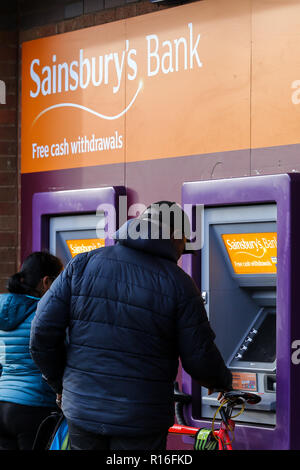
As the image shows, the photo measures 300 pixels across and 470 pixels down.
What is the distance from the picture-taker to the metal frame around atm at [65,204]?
193 inches

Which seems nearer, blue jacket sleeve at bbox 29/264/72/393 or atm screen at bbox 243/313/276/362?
blue jacket sleeve at bbox 29/264/72/393

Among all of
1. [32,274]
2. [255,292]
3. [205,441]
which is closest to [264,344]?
[255,292]

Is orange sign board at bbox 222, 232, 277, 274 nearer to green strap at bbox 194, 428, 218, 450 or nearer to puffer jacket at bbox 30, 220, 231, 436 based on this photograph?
green strap at bbox 194, 428, 218, 450

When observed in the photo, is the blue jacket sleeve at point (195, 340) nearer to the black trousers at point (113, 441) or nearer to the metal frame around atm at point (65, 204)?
the black trousers at point (113, 441)

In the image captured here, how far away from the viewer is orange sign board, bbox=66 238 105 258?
5008mm

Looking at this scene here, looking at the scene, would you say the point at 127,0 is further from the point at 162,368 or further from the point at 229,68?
the point at 162,368

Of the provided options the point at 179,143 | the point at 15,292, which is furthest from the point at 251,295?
the point at 15,292

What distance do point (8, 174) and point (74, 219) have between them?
0.82 meters

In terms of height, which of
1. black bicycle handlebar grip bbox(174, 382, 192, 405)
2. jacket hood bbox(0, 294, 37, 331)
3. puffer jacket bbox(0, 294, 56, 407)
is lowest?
black bicycle handlebar grip bbox(174, 382, 192, 405)

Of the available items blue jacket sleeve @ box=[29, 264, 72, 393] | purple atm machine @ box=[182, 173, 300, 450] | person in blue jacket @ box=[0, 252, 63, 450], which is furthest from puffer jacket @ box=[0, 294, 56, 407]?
purple atm machine @ box=[182, 173, 300, 450]

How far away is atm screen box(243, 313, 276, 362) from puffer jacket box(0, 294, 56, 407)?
1150 millimetres

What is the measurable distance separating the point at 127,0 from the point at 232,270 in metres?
1.90

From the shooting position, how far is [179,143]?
4.67m

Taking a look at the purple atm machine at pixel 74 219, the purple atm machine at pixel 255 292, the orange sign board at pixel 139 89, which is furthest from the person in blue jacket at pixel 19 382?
the orange sign board at pixel 139 89
